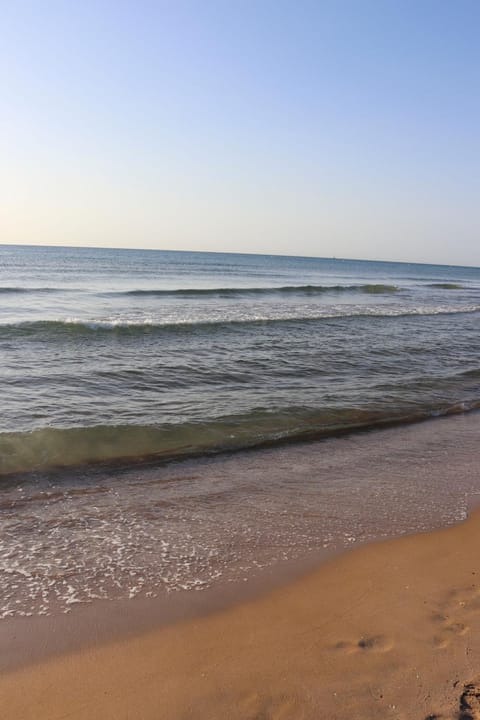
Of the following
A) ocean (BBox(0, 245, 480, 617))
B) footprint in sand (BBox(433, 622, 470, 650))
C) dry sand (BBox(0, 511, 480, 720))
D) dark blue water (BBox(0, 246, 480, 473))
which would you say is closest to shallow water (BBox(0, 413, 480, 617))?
ocean (BBox(0, 245, 480, 617))

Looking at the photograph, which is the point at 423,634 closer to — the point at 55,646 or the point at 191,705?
the point at 191,705

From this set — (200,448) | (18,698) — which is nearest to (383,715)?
(18,698)

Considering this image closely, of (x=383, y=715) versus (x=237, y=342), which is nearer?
(x=383, y=715)

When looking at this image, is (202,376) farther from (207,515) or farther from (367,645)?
(367,645)

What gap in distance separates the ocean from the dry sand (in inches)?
25.1

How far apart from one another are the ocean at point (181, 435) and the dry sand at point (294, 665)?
0.64 metres

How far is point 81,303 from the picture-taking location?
2309cm

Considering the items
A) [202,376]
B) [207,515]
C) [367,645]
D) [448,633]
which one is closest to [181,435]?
[207,515]

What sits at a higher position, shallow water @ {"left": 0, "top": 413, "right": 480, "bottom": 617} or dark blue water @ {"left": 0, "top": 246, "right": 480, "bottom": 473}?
dark blue water @ {"left": 0, "top": 246, "right": 480, "bottom": 473}

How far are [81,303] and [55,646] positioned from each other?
69.8 ft

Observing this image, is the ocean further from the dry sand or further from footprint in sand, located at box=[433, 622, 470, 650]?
footprint in sand, located at box=[433, 622, 470, 650]

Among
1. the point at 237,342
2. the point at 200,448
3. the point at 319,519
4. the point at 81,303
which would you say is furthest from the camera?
the point at 81,303

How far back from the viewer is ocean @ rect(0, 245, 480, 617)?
4480 millimetres

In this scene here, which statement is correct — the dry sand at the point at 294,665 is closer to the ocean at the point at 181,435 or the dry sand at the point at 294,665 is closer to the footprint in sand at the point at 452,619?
the footprint in sand at the point at 452,619
